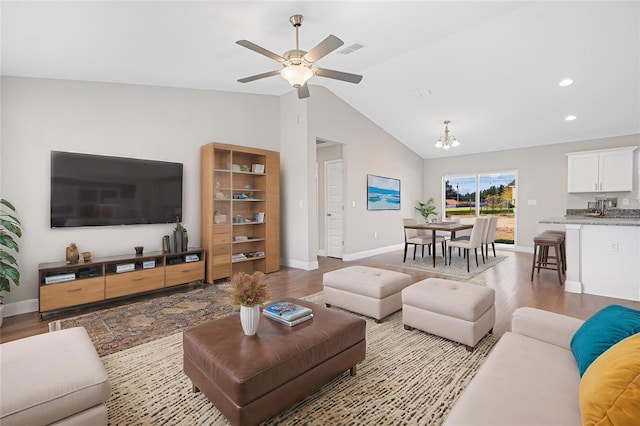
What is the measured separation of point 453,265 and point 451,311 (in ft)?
11.0

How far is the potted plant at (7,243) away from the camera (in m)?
2.79

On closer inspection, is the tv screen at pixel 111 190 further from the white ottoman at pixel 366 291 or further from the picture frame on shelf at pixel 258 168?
the white ottoman at pixel 366 291

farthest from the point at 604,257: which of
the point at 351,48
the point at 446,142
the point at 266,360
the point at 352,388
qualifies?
the point at 266,360

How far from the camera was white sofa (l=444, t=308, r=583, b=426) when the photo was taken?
1.04 metres

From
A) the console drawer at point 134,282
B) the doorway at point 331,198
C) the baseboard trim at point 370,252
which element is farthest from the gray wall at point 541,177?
the console drawer at point 134,282

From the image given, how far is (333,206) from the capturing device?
21.8ft

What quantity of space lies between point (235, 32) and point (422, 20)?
212 centimetres

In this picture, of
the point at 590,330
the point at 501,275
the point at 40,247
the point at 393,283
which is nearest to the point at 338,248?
the point at 501,275

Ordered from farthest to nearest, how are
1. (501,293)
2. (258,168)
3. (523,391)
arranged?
(258,168) < (501,293) < (523,391)

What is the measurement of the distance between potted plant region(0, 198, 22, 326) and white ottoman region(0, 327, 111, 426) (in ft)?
5.68

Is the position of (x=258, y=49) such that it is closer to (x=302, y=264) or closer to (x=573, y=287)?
(x=302, y=264)

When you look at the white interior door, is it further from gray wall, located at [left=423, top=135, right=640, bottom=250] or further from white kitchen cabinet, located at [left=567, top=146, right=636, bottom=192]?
white kitchen cabinet, located at [left=567, top=146, right=636, bottom=192]

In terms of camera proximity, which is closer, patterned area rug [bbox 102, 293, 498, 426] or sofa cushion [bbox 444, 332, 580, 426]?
sofa cushion [bbox 444, 332, 580, 426]

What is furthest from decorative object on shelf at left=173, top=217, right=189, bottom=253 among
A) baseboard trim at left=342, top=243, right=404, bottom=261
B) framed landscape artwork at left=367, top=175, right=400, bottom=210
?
framed landscape artwork at left=367, top=175, right=400, bottom=210
